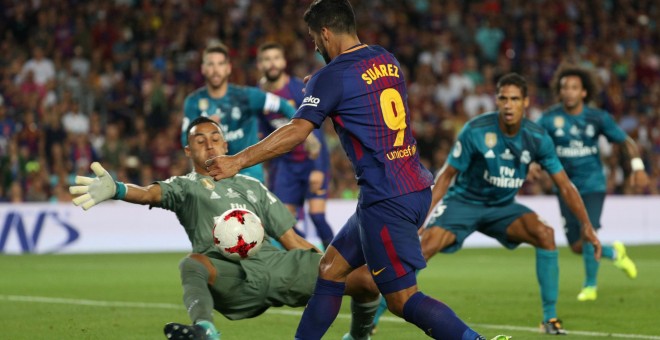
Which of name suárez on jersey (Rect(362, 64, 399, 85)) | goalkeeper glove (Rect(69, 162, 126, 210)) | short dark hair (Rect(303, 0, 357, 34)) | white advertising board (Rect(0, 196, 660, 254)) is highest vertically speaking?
short dark hair (Rect(303, 0, 357, 34))

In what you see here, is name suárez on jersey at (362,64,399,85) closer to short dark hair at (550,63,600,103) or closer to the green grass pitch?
the green grass pitch

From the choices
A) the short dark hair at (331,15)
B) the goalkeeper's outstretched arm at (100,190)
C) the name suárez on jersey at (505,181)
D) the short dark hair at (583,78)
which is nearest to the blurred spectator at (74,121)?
the short dark hair at (583,78)

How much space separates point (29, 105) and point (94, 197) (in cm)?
1468

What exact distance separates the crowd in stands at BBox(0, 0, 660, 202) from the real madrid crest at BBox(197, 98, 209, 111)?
8.50 m

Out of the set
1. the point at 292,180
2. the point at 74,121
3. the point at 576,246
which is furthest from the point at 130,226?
the point at 576,246

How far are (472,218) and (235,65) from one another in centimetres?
1407

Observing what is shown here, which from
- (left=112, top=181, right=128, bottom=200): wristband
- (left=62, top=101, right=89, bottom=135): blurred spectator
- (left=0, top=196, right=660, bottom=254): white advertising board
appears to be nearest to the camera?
(left=112, top=181, right=128, bottom=200): wristband

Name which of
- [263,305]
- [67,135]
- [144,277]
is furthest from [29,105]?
[263,305]

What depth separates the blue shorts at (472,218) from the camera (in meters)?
8.83

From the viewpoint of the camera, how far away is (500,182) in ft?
29.2

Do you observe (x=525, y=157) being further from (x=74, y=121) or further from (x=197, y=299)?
(x=74, y=121)

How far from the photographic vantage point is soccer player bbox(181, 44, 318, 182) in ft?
34.5

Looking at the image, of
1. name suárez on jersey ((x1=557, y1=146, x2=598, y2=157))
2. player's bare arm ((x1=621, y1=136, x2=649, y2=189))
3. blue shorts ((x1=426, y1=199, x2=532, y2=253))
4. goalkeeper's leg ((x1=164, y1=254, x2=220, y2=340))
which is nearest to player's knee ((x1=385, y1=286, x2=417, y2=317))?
goalkeeper's leg ((x1=164, y1=254, x2=220, y2=340))

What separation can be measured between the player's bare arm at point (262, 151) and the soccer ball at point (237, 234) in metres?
1.10
